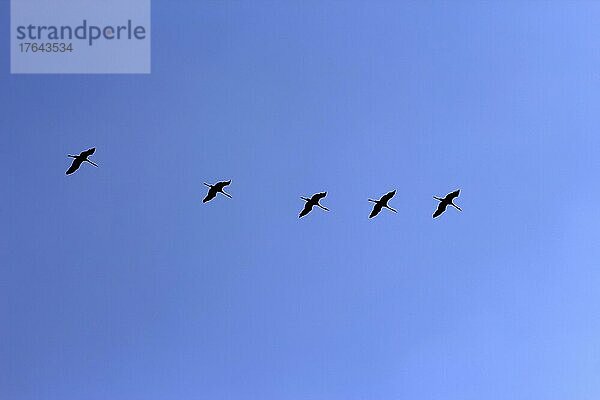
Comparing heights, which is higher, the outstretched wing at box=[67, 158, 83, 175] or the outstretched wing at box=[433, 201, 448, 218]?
the outstretched wing at box=[67, 158, 83, 175]

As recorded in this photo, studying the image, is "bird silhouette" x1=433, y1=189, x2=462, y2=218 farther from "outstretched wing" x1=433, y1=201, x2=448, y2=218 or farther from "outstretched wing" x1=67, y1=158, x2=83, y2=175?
"outstretched wing" x1=67, y1=158, x2=83, y2=175

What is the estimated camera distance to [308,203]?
135250 millimetres

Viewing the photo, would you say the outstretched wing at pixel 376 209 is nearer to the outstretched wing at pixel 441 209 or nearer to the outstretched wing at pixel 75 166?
the outstretched wing at pixel 441 209

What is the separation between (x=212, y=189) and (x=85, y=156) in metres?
13.4

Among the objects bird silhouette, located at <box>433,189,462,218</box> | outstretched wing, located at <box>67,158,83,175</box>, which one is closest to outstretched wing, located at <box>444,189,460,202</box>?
bird silhouette, located at <box>433,189,462,218</box>

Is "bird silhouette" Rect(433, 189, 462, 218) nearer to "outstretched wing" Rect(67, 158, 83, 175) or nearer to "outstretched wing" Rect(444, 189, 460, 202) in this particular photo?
"outstretched wing" Rect(444, 189, 460, 202)

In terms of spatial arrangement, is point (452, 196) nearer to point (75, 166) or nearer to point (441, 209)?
point (441, 209)

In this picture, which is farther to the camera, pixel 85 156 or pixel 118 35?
pixel 118 35

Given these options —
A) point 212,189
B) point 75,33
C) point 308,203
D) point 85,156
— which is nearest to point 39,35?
point 75,33

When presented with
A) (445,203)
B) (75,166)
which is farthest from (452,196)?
(75,166)

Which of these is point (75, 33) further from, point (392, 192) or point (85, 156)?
point (392, 192)

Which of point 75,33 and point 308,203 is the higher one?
point 75,33

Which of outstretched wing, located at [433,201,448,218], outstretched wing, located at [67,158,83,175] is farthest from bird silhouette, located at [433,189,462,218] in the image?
outstretched wing, located at [67,158,83,175]

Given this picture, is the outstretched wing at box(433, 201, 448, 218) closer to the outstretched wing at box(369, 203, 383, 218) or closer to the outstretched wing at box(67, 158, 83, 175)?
the outstretched wing at box(369, 203, 383, 218)
